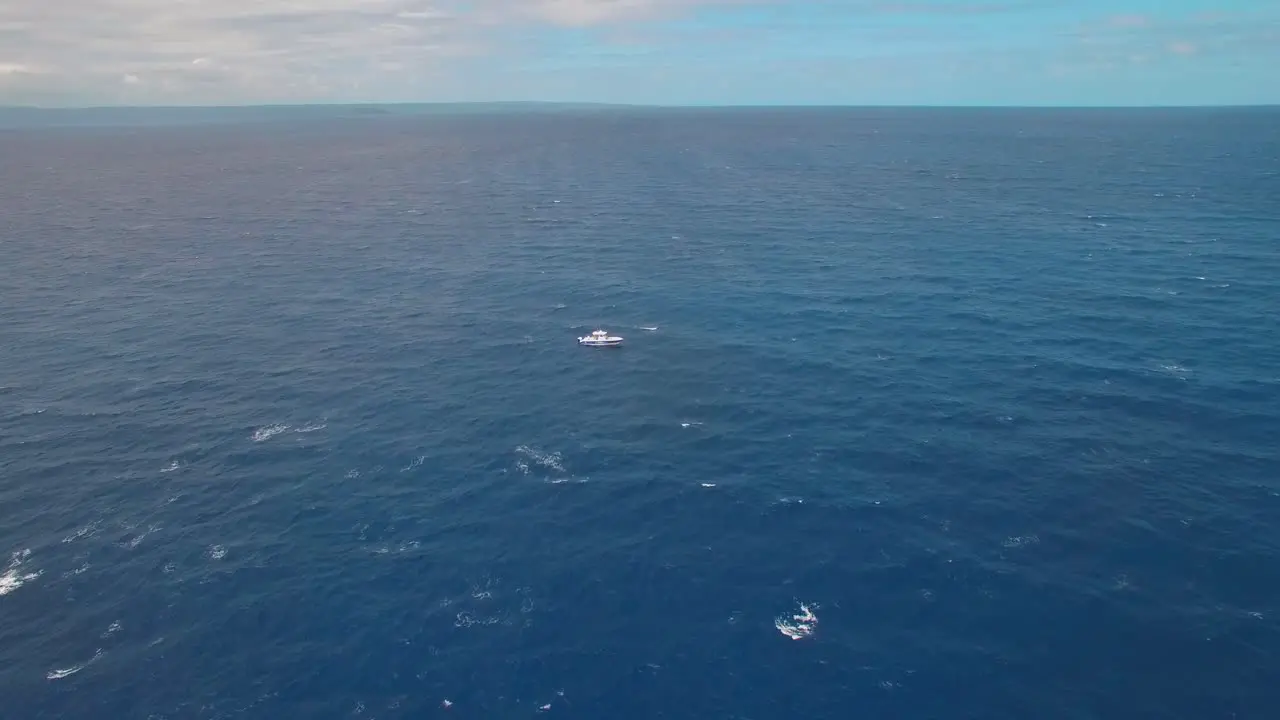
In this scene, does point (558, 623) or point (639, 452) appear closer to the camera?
point (558, 623)

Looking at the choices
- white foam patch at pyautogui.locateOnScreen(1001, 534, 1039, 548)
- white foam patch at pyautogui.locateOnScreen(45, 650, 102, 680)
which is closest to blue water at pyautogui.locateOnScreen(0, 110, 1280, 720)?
white foam patch at pyautogui.locateOnScreen(45, 650, 102, 680)

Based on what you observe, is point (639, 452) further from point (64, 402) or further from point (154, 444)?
point (64, 402)

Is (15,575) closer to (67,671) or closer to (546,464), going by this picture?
(67,671)

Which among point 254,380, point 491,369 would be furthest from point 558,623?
point 254,380

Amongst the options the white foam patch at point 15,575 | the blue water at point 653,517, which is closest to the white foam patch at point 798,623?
the blue water at point 653,517

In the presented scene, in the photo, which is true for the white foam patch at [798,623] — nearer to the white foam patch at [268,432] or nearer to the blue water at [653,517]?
the blue water at [653,517]

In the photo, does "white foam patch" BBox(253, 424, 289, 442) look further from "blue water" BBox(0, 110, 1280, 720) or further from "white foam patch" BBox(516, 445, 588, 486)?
"white foam patch" BBox(516, 445, 588, 486)
